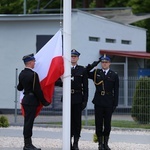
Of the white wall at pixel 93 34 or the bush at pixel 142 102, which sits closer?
the bush at pixel 142 102

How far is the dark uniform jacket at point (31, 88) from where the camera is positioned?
37.3 ft

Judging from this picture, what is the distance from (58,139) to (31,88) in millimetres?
3486

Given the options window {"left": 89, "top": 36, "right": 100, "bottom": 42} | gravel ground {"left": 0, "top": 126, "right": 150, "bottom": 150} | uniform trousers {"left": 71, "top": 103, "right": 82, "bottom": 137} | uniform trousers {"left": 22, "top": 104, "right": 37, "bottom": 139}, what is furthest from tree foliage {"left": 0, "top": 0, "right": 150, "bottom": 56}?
uniform trousers {"left": 22, "top": 104, "right": 37, "bottom": 139}

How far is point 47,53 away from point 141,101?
25.1 feet

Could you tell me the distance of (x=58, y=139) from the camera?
48.1 feet

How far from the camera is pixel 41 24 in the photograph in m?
23.3

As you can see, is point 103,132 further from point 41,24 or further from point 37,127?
point 41,24

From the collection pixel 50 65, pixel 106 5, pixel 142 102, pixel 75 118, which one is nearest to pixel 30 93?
pixel 50 65

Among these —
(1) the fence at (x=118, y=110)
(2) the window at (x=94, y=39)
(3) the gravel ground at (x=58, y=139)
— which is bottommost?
(3) the gravel ground at (x=58, y=139)

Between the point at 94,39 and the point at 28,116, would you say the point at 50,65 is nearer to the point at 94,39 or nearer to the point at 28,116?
the point at 28,116

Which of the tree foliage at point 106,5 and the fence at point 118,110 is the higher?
the tree foliage at point 106,5

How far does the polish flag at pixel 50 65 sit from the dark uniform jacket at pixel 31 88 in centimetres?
19

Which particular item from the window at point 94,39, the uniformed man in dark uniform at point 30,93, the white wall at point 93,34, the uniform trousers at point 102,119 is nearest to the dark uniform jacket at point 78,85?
the uniform trousers at point 102,119

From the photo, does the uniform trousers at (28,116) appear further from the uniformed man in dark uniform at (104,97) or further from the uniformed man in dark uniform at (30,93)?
the uniformed man in dark uniform at (104,97)
